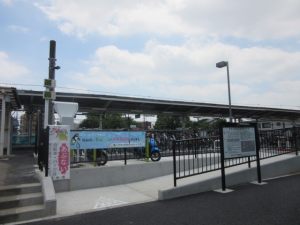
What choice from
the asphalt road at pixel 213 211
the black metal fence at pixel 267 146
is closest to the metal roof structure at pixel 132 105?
the black metal fence at pixel 267 146

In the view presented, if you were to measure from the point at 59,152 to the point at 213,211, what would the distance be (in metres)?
4.35

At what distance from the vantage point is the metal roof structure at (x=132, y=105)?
2234 cm

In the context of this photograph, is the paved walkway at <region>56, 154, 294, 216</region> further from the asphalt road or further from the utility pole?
the utility pole

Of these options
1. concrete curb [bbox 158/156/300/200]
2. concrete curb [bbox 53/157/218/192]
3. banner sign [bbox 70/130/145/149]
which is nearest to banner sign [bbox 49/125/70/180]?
concrete curb [bbox 53/157/218/192]

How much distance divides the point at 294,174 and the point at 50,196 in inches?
283

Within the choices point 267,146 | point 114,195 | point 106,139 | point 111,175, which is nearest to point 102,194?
point 114,195

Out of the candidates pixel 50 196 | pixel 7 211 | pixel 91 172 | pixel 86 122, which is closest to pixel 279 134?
pixel 91 172

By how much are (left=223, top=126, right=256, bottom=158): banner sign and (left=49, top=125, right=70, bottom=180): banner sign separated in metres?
4.27

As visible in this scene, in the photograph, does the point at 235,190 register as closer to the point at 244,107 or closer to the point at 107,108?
the point at 107,108

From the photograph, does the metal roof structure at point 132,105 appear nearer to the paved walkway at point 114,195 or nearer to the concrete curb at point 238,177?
the paved walkway at point 114,195

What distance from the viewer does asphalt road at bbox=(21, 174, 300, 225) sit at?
485 cm

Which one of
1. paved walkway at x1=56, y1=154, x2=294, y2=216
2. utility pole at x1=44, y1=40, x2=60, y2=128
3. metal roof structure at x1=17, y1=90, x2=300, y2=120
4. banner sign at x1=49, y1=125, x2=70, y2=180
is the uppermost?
metal roof structure at x1=17, y1=90, x2=300, y2=120

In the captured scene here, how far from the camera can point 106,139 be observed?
29.9 feet

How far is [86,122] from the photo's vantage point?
69.6 metres
